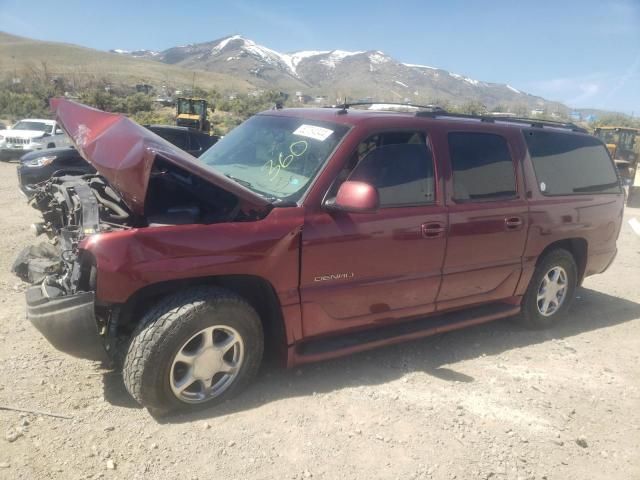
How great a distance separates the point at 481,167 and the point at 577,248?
1706 mm

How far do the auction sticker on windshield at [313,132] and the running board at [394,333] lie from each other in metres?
1.40

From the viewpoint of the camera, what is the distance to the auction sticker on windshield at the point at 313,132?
3.50m

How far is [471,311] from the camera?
4.31 metres

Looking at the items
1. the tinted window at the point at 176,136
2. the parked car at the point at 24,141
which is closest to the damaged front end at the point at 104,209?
the tinted window at the point at 176,136

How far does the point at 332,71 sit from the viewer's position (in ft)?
564

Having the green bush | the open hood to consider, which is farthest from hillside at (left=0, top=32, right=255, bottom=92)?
the open hood

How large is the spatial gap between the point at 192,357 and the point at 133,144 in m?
1.26

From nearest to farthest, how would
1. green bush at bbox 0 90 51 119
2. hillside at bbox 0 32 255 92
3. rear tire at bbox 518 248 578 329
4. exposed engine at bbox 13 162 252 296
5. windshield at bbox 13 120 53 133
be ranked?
1. exposed engine at bbox 13 162 252 296
2. rear tire at bbox 518 248 578 329
3. windshield at bbox 13 120 53 133
4. green bush at bbox 0 90 51 119
5. hillside at bbox 0 32 255 92

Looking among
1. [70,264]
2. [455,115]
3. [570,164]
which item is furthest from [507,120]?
[70,264]

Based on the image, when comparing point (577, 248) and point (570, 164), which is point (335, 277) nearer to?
point (570, 164)

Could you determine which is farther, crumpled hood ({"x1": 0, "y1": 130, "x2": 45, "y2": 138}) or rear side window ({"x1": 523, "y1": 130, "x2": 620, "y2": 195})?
crumpled hood ({"x1": 0, "y1": 130, "x2": 45, "y2": 138})

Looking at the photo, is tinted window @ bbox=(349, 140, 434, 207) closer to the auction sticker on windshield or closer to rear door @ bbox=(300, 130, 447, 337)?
rear door @ bbox=(300, 130, 447, 337)

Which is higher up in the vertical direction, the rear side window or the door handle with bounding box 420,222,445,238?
the rear side window

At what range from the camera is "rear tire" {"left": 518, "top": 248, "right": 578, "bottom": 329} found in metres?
4.63
